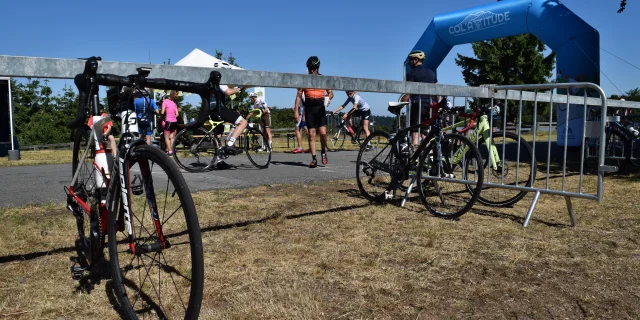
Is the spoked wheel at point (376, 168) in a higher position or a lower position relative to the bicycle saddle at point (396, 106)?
lower

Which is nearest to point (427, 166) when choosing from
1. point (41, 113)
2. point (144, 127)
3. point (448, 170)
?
point (448, 170)

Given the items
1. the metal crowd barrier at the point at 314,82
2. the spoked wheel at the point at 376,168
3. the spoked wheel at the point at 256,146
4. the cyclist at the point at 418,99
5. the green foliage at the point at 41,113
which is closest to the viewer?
the metal crowd barrier at the point at 314,82

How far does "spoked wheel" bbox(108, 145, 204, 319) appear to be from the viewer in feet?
6.48

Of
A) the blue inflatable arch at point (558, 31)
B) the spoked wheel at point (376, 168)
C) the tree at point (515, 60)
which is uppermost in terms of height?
the tree at point (515, 60)

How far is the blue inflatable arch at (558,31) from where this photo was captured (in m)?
12.1

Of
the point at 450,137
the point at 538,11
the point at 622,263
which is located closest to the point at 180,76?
the point at 450,137

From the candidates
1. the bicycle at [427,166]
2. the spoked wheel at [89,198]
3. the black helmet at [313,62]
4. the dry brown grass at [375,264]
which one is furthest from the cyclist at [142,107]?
the black helmet at [313,62]

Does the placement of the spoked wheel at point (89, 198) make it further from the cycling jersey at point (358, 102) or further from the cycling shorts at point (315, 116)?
the cycling jersey at point (358, 102)

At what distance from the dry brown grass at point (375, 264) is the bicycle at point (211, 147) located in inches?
142

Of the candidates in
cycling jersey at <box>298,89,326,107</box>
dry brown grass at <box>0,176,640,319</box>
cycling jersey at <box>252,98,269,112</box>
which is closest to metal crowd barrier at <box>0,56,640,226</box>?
dry brown grass at <box>0,176,640,319</box>

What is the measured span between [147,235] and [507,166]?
4.57m

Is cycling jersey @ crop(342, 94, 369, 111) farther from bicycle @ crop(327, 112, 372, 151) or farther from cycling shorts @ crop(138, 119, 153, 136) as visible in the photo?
cycling shorts @ crop(138, 119, 153, 136)

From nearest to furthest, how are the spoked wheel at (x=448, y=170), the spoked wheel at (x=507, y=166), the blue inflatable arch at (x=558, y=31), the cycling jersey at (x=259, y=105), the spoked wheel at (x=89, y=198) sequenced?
the spoked wheel at (x=89, y=198) → the spoked wheel at (x=448, y=170) → the spoked wheel at (x=507, y=166) → the blue inflatable arch at (x=558, y=31) → the cycling jersey at (x=259, y=105)

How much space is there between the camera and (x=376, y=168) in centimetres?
590
